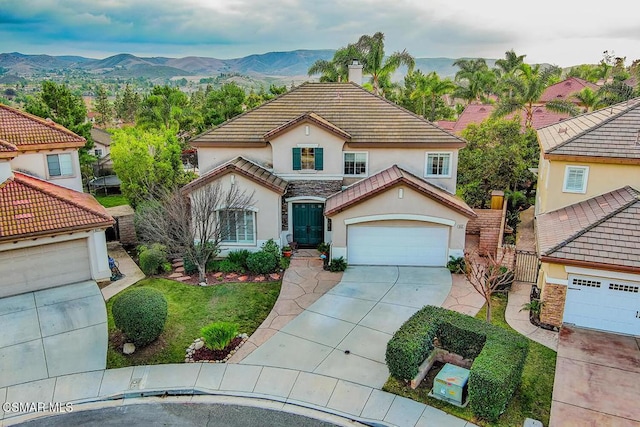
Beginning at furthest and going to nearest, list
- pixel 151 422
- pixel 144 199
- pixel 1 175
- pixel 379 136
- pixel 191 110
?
pixel 191 110, pixel 144 199, pixel 379 136, pixel 1 175, pixel 151 422

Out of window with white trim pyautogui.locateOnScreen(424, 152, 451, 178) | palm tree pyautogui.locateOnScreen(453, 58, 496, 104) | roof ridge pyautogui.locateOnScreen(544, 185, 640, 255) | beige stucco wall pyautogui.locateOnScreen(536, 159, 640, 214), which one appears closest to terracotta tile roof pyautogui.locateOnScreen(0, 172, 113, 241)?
window with white trim pyautogui.locateOnScreen(424, 152, 451, 178)

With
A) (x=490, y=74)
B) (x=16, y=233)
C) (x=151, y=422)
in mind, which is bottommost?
(x=151, y=422)

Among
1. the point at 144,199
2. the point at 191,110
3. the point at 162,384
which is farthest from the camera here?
the point at 191,110

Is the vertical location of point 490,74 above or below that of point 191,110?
above

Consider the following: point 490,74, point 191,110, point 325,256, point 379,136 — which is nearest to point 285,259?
point 325,256

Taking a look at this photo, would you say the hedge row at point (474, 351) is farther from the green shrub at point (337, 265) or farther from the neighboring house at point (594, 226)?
the green shrub at point (337, 265)

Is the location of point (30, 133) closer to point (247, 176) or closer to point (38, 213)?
point (38, 213)

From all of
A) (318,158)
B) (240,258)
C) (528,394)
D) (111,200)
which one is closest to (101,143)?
(111,200)

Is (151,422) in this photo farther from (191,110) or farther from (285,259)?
(191,110)

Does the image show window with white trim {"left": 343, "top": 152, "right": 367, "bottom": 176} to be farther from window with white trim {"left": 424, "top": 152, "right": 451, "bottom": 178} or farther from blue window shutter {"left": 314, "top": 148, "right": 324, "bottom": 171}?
window with white trim {"left": 424, "top": 152, "right": 451, "bottom": 178}
